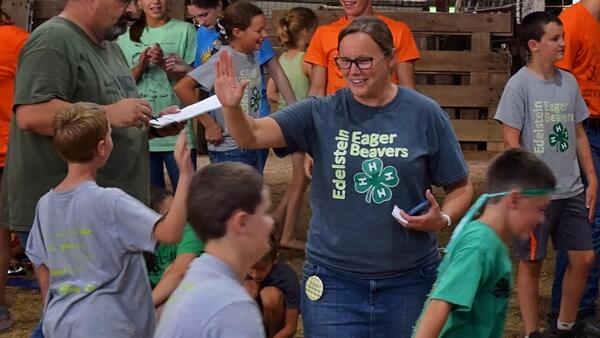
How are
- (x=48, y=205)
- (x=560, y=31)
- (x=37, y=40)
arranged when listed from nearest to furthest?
(x=48, y=205) < (x=37, y=40) < (x=560, y=31)

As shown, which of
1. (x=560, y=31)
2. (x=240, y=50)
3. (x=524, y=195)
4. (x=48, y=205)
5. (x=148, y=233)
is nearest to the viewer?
(x=524, y=195)

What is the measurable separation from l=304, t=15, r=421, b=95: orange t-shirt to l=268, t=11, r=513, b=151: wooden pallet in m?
6.20

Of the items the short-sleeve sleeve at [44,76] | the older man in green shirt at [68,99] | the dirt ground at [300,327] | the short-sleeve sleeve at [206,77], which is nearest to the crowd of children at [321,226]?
the older man in green shirt at [68,99]

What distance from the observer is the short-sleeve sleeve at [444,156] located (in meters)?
4.32

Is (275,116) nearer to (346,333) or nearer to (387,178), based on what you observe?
(387,178)

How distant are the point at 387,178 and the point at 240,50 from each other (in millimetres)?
3114

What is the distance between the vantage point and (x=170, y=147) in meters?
7.69

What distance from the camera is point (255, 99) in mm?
7289

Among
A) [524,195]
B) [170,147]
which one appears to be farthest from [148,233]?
[170,147]

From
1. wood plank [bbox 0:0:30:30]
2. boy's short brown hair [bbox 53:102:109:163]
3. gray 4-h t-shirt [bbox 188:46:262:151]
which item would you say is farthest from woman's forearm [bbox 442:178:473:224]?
wood plank [bbox 0:0:30:30]

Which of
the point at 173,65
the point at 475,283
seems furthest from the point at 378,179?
the point at 173,65

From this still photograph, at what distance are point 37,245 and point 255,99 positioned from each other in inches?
119

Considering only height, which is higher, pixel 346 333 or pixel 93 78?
pixel 93 78

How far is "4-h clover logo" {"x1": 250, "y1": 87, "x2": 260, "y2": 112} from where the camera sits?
7242 millimetres
